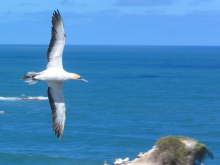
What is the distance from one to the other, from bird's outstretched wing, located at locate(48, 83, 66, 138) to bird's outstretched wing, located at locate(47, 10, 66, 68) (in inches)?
25.3

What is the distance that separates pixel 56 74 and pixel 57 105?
1425 mm

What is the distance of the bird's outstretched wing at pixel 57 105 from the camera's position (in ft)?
64.8

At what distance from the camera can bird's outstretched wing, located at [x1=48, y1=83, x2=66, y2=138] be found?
64.8 feet

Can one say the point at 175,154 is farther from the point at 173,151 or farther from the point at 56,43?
the point at 56,43

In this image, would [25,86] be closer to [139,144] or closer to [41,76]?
[139,144]

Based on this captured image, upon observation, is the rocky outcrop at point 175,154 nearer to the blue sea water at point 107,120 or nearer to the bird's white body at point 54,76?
the blue sea water at point 107,120

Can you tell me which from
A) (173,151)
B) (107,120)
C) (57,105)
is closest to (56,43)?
(57,105)

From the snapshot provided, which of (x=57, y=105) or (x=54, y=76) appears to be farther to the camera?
(x=57, y=105)

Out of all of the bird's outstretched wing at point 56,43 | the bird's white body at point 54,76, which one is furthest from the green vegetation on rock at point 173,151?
the bird's white body at point 54,76

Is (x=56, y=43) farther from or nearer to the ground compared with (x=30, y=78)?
farther from the ground

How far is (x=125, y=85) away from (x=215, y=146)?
65.5 metres

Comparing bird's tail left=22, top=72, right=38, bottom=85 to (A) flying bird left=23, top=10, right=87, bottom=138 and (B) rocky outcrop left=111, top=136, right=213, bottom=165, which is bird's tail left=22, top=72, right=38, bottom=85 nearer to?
(A) flying bird left=23, top=10, right=87, bottom=138

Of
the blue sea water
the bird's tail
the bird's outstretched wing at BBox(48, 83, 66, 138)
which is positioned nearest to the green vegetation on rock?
the blue sea water

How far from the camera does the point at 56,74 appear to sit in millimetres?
19031
